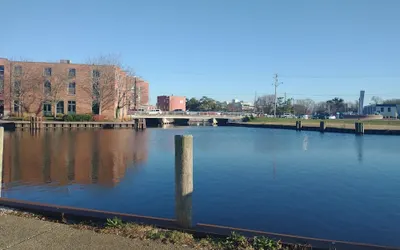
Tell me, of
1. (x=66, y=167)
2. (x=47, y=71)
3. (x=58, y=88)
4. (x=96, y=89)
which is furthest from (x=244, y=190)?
(x=47, y=71)

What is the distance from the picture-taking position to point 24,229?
549cm

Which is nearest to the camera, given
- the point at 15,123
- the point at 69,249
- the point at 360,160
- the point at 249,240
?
the point at 69,249

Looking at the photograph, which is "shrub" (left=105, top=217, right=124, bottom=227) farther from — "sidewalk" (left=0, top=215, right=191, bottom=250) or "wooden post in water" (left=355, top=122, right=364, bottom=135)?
"wooden post in water" (left=355, top=122, right=364, bottom=135)

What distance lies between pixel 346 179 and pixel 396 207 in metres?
4.76

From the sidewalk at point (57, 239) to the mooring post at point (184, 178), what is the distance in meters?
0.97

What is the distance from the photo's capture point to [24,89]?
6128cm

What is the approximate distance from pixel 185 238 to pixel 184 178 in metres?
1.05

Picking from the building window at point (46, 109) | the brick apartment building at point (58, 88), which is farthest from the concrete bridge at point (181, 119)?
the building window at point (46, 109)

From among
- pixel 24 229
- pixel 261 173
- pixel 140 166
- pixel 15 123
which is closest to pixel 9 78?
pixel 15 123

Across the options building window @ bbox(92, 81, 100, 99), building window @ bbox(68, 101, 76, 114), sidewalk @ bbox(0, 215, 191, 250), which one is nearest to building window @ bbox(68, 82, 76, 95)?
building window @ bbox(68, 101, 76, 114)

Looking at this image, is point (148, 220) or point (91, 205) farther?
point (91, 205)

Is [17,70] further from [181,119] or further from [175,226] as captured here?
[175,226]

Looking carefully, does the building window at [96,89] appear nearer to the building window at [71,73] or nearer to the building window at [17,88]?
the building window at [71,73]

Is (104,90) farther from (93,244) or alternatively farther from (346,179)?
(93,244)
